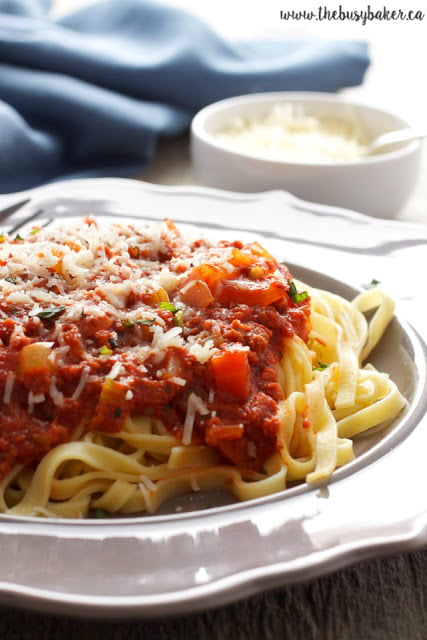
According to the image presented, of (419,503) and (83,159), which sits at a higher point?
(419,503)

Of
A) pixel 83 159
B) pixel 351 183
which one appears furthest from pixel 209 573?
pixel 83 159

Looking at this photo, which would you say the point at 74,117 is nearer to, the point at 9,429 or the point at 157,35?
the point at 157,35

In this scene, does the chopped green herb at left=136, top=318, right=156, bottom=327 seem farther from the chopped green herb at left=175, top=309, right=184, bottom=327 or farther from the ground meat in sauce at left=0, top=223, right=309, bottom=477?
the chopped green herb at left=175, top=309, right=184, bottom=327

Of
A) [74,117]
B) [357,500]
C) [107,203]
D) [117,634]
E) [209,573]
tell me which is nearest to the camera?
[209,573]

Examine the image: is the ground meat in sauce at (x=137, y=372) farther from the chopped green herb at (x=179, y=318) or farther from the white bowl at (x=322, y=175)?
the white bowl at (x=322, y=175)

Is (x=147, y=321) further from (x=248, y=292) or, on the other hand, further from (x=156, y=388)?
(x=248, y=292)

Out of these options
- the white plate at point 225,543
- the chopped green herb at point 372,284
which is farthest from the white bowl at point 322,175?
the white plate at point 225,543

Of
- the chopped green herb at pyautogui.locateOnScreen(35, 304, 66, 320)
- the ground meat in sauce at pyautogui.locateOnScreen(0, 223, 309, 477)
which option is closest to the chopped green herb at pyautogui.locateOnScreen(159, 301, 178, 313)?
the ground meat in sauce at pyautogui.locateOnScreen(0, 223, 309, 477)
